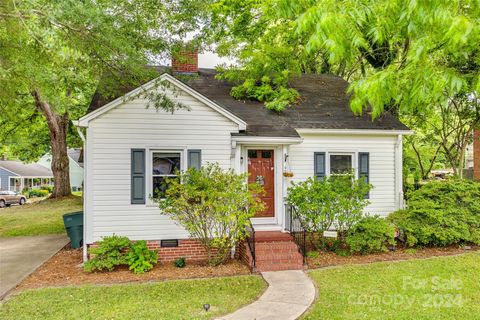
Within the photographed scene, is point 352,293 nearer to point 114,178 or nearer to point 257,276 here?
point 257,276

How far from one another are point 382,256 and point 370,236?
547 millimetres

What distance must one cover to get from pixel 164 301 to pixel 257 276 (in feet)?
6.87

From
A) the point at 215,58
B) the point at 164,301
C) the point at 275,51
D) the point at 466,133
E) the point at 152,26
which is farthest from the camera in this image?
the point at 466,133

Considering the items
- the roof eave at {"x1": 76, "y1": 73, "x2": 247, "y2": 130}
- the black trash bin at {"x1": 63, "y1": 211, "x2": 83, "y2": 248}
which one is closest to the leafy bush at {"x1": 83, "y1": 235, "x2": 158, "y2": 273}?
the black trash bin at {"x1": 63, "y1": 211, "x2": 83, "y2": 248}

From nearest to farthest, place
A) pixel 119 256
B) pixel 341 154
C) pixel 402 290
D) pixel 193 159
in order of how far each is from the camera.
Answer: pixel 402 290
pixel 119 256
pixel 193 159
pixel 341 154

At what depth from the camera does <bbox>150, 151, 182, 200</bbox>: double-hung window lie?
8.31 metres

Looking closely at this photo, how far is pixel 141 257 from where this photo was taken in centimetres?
755

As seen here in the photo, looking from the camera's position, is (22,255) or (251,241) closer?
(251,241)

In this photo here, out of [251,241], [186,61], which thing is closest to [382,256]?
[251,241]

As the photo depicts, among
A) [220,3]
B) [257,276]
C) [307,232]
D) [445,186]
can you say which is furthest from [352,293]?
[220,3]

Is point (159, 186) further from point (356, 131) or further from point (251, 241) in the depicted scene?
point (356, 131)

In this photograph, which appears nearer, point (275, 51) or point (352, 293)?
point (352, 293)

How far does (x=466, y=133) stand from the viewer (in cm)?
1605

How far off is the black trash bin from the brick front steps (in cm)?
466
